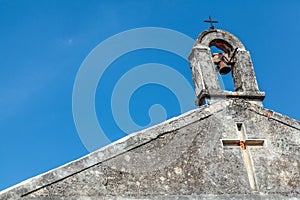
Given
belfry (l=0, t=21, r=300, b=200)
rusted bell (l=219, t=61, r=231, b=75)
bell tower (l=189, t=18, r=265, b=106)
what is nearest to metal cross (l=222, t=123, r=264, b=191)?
belfry (l=0, t=21, r=300, b=200)

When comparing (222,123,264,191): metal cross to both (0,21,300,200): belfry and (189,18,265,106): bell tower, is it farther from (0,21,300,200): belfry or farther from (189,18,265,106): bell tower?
(189,18,265,106): bell tower

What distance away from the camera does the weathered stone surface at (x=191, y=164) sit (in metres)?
7.62

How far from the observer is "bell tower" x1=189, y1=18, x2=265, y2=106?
9.16 metres

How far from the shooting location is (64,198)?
744 centimetres

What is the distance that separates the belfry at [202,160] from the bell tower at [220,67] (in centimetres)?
2

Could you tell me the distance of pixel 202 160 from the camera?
829 cm

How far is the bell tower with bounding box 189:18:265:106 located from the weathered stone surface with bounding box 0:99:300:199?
256mm

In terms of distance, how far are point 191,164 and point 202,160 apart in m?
0.20

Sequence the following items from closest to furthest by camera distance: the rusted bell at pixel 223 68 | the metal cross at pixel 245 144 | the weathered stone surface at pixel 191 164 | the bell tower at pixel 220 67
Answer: the weathered stone surface at pixel 191 164 → the metal cross at pixel 245 144 → the bell tower at pixel 220 67 → the rusted bell at pixel 223 68

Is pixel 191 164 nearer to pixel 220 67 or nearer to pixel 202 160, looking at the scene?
pixel 202 160

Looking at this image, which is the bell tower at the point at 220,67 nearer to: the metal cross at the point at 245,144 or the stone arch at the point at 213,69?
the stone arch at the point at 213,69

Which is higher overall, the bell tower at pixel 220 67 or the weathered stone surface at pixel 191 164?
the bell tower at pixel 220 67

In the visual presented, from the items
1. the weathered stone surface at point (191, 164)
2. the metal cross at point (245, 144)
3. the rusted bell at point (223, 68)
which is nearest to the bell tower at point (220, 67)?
the rusted bell at point (223, 68)

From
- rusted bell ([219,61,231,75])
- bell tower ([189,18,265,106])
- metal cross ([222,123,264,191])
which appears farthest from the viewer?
rusted bell ([219,61,231,75])
